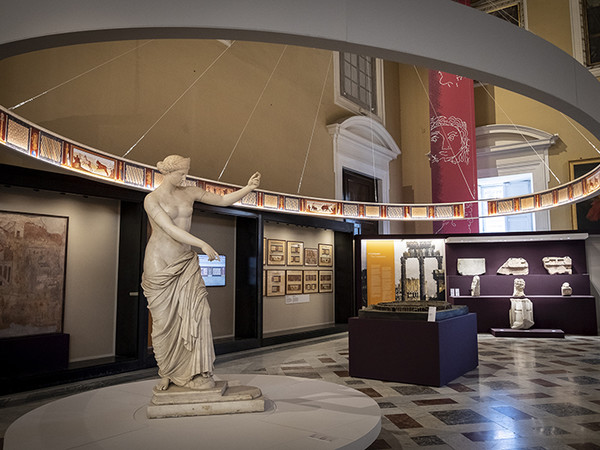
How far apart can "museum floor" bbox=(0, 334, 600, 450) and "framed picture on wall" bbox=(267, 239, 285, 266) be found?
234 centimetres

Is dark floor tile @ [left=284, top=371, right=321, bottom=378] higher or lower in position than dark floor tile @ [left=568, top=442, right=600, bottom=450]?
lower

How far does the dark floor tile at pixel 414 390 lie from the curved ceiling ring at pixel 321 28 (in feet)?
15.4

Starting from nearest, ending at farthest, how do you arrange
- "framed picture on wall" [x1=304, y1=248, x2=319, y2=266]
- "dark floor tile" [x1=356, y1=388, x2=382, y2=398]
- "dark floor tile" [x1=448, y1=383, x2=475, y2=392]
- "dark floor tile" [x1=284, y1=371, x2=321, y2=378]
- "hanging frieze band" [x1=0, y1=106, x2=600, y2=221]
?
"hanging frieze band" [x1=0, y1=106, x2=600, y2=221] < "dark floor tile" [x1=356, y1=388, x2=382, y2=398] < "dark floor tile" [x1=448, y1=383, x2=475, y2=392] < "dark floor tile" [x1=284, y1=371, x2=321, y2=378] < "framed picture on wall" [x1=304, y1=248, x2=319, y2=266]

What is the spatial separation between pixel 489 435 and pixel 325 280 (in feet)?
29.0

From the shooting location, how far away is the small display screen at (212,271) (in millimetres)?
9742

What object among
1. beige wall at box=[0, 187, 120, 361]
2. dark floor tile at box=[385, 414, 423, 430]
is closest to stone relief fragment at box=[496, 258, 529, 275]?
dark floor tile at box=[385, 414, 423, 430]

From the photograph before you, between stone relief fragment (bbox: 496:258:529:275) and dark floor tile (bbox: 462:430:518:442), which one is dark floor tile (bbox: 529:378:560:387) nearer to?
dark floor tile (bbox: 462:430:518:442)

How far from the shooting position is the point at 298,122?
13367mm

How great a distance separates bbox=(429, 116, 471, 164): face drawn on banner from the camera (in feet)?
44.2

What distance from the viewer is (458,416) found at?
16.8ft

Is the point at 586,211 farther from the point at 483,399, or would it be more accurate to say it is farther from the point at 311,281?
the point at 483,399

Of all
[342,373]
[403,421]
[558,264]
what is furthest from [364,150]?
[403,421]

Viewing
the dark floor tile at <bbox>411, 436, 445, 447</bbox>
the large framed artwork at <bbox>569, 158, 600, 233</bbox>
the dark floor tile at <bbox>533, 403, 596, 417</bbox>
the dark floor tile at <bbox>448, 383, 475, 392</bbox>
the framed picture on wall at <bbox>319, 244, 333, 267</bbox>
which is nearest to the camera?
the dark floor tile at <bbox>411, 436, 445, 447</bbox>

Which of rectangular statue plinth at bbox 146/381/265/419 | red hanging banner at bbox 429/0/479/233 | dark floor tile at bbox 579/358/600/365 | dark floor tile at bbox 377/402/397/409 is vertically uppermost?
red hanging banner at bbox 429/0/479/233
